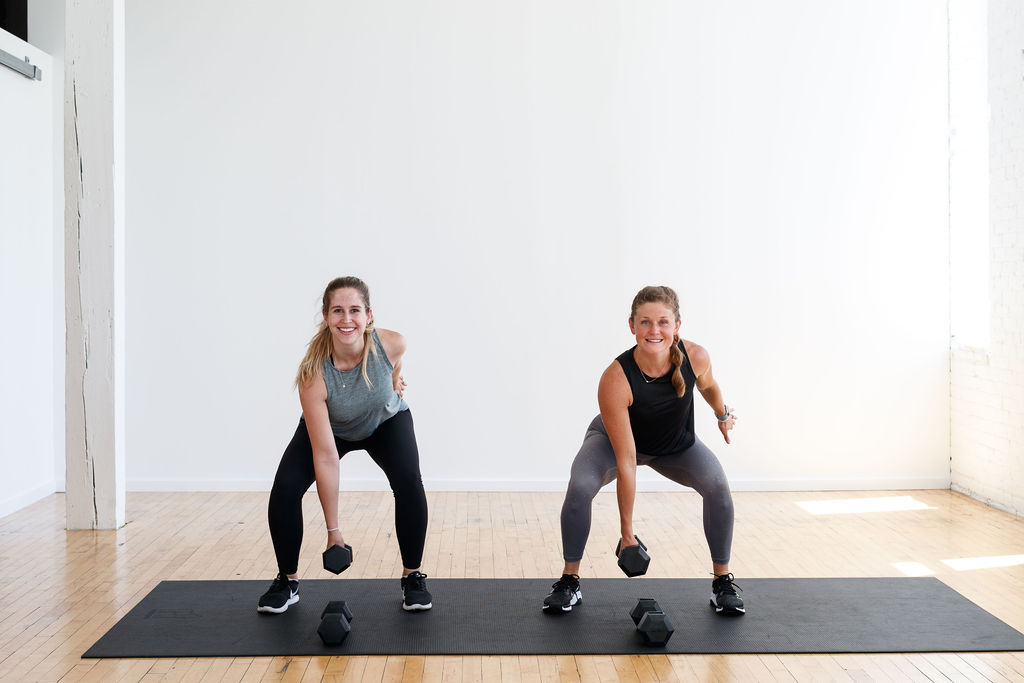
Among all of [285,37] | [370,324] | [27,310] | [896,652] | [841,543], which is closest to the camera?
[896,652]

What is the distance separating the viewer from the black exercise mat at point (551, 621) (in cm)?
284

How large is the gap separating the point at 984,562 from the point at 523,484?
93.8 inches

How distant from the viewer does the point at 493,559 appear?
388cm

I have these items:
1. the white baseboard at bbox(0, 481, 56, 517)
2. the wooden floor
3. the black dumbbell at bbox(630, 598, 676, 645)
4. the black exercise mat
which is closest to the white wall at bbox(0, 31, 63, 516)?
the white baseboard at bbox(0, 481, 56, 517)

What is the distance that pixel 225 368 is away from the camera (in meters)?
5.35

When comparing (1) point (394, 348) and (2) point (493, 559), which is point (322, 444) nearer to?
(1) point (394, 348)

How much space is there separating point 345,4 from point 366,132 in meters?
0.72

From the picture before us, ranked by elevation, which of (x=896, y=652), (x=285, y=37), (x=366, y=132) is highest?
(x=285, y=37)

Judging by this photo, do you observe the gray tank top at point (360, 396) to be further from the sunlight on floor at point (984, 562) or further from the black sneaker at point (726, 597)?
the sunlight on floor at point (984, 562)

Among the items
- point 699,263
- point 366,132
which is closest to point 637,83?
point 699,263

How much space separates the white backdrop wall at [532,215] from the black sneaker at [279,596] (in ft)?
7.06

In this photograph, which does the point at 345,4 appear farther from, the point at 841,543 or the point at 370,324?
the point at 841,543

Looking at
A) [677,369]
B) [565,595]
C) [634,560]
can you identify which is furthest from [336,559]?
[677,369]

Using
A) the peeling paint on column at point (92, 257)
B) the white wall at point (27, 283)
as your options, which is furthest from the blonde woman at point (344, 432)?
the white wall at point (27, 283)
